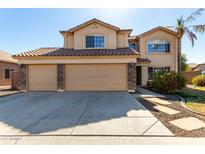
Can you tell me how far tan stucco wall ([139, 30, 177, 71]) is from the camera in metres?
20.3

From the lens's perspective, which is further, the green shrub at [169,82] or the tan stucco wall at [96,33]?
the tan stucco wall at [96,33]

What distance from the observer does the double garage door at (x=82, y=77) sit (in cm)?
1465

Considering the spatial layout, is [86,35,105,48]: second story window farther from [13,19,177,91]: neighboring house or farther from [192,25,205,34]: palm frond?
[192,25,205,34]: palm frond

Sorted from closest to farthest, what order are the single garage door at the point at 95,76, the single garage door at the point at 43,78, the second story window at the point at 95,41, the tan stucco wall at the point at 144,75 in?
1. the single garage door at the point at 95,76
2. the single garage door at the point at 43,78
3. the second story window at the point at 95,41
4. the tan stucco wall at the point at 144,75

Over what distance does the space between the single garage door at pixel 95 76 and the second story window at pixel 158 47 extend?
24.7 feet

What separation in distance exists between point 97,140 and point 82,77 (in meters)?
10.6

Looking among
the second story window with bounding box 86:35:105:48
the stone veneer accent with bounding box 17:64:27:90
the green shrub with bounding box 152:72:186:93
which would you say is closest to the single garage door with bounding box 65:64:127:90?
the green shrub with bounding box 152:72:186:93

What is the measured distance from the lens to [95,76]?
14.8m

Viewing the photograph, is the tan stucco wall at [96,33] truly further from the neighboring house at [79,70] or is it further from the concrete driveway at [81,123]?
the concrete driveway at [81,123]

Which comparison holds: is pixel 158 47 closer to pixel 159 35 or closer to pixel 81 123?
pixel 159 35

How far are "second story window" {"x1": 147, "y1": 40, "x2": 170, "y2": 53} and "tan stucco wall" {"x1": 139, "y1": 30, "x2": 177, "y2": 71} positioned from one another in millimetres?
377

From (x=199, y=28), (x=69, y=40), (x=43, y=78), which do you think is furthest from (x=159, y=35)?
(x=43, y=78)

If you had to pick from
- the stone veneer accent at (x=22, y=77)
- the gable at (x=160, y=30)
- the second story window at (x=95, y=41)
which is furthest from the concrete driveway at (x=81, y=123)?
the gable at (x=160, y=30)
